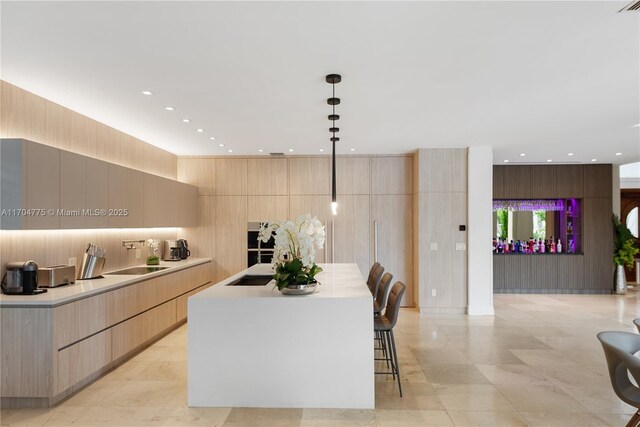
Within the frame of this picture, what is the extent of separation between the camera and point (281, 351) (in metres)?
3.13

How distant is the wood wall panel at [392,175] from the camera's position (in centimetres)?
691

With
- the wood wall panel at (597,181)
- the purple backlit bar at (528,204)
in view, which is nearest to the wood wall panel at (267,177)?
the purple backlit bar at (528,204)

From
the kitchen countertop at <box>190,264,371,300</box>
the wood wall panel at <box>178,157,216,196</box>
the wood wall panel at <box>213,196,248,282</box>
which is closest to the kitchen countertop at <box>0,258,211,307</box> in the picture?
the kitchen countertop at <box>190,264,371,300</box>

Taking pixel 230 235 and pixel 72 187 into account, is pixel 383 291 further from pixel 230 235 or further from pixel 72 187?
pixel 230 235

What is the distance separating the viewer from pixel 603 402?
328 centimetres

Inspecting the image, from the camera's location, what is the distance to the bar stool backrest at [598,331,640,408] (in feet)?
7.12

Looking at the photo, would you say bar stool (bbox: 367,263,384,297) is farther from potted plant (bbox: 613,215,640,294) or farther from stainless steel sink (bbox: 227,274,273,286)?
potted plant (bbox: 613,215,640,294)

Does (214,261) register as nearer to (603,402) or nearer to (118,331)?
(118,331)

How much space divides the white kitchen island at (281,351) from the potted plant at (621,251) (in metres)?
7.66

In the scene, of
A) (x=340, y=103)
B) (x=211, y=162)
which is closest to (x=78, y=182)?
(x=340, y=103)

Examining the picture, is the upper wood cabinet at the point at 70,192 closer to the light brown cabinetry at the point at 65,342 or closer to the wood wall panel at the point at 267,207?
the light brown cabinetry at the point at 65,342

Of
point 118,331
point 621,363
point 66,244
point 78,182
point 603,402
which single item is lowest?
point 603,402

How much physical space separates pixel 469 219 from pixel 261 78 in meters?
4.39

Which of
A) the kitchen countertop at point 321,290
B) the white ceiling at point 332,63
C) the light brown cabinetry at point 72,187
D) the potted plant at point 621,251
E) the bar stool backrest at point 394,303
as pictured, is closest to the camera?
the white ceiling at point 332,63
